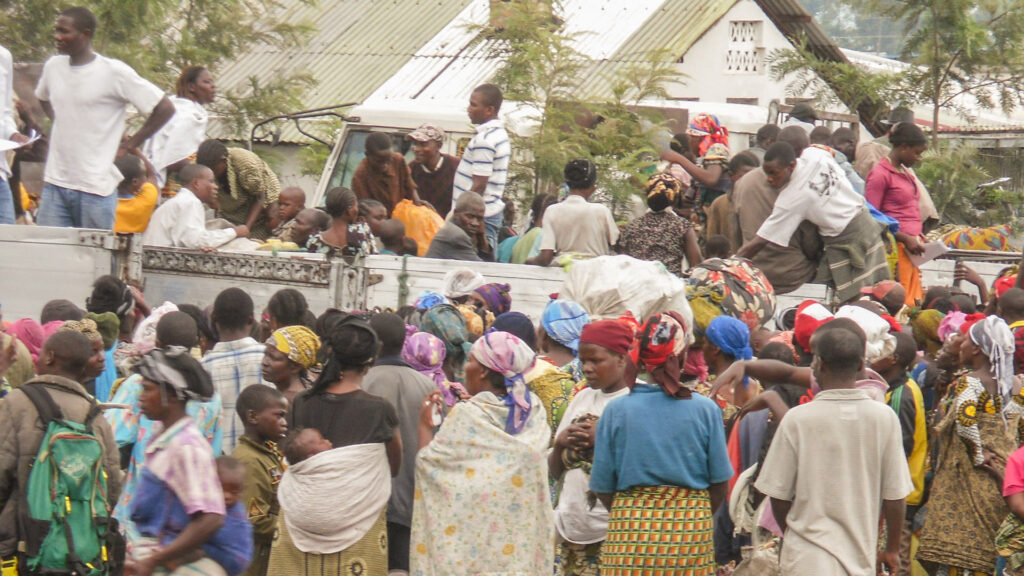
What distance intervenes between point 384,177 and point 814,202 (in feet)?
11.3

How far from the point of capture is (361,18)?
28.6 m

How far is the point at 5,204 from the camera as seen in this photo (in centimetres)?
1043

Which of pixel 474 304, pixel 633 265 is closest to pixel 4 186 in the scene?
pixel 474 304

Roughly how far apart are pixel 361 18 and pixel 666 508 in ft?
76.5

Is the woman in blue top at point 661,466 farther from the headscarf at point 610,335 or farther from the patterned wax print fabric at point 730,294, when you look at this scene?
the patterned wax print fabric at point 730,294

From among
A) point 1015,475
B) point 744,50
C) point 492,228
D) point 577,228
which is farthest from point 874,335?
point 744,50

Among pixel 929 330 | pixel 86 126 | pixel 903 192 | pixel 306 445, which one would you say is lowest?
pixel 306 445

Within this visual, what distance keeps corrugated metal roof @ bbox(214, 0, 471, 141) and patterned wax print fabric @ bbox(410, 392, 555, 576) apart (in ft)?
63.8

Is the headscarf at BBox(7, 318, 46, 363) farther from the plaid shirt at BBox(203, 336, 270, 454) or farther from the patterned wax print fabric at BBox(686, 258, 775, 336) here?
the patterned wax print fabric at BBox(686, 258, 775, 336)

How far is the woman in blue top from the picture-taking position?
6203 mm

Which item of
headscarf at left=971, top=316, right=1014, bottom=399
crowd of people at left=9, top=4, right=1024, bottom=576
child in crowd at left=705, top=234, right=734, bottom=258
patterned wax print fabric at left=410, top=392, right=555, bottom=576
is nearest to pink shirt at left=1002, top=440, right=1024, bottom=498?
crowd of people at left=9, top=4, right=1024, bottom=576

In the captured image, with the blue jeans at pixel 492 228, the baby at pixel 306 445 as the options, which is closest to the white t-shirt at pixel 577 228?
the blue jeans at pixel 492 228

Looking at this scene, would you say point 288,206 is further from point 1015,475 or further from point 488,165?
point 1015,475

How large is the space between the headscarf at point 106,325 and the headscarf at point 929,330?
14.4 feet
